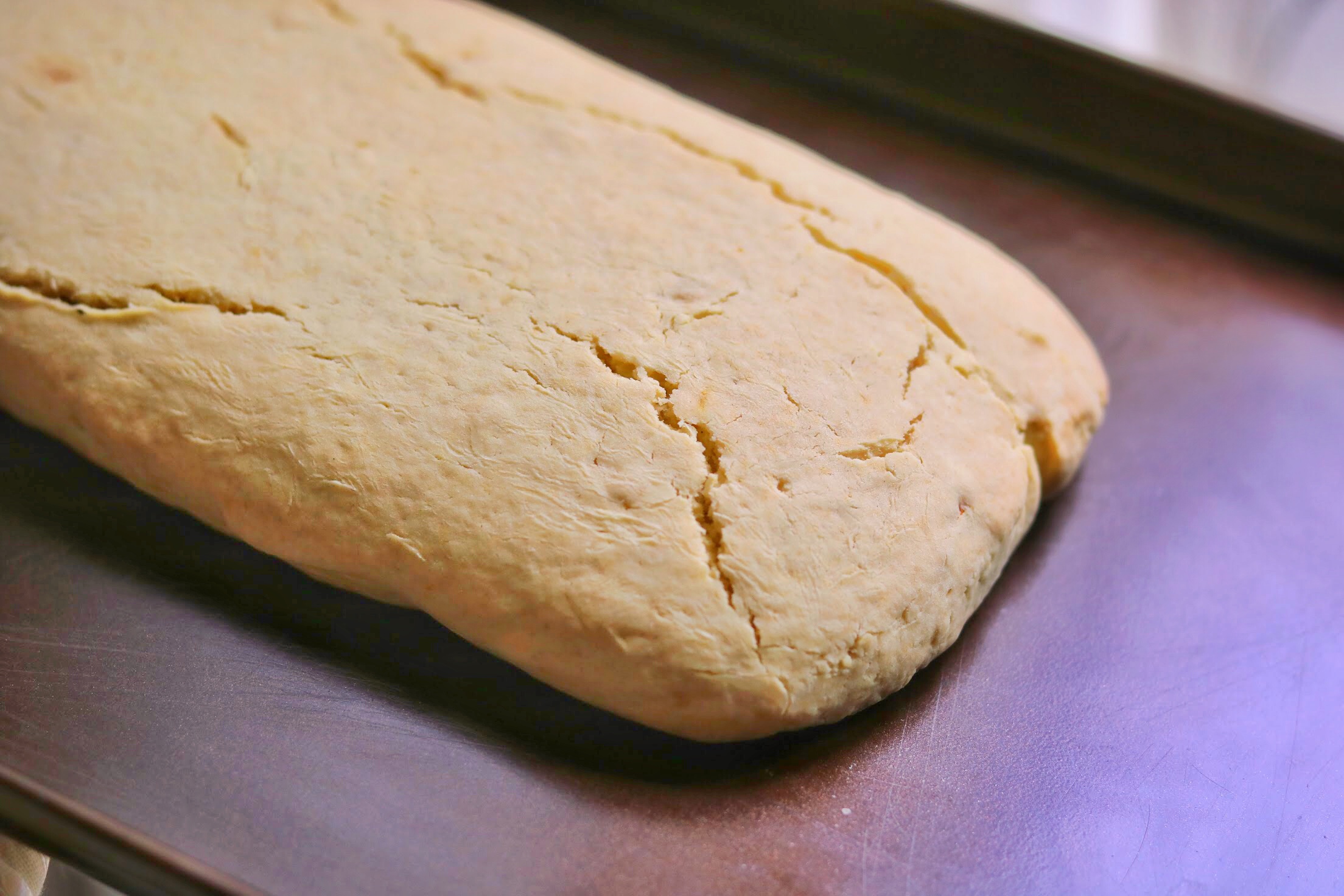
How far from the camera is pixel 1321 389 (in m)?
1.62

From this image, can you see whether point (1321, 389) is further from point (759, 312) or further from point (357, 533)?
point (357, 533)

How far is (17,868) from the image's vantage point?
1.13m

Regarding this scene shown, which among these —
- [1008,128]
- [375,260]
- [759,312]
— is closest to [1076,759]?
[759,312]

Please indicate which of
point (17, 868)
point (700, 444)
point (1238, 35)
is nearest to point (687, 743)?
point (700, 444)

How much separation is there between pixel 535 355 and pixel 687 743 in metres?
0.42

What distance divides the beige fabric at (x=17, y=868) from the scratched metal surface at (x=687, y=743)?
14cm

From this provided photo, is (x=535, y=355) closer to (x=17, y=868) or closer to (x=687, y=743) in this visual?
(x=687, y=743)

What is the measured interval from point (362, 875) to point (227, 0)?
117cm

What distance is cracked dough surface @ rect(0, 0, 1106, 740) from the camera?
3.42ft

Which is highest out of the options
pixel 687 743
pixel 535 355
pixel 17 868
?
pixel 535 355

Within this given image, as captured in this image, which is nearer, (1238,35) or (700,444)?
(700,444)

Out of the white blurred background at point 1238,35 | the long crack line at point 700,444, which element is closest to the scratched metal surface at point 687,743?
the long crack line at point 700,444

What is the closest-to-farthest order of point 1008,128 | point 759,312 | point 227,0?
point 759,312, point 227,0, point 1008,128

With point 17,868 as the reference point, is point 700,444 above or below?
above
